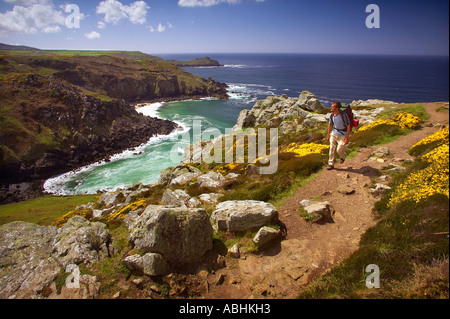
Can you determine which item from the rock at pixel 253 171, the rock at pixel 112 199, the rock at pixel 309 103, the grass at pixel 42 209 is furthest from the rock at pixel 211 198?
the rock at pixel 309 103

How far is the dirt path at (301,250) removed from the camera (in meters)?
6.89

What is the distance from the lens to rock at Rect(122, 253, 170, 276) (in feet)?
23.8

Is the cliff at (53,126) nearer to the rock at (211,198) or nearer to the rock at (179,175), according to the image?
the rock at (179,175)

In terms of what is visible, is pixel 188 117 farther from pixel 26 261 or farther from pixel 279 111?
pixel 26 261

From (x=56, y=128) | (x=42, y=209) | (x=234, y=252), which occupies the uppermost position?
(x=56, y=128)

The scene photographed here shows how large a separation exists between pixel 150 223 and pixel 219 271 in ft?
10.1

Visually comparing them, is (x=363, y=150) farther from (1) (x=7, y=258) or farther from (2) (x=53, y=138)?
(2) (x=53, y=138)

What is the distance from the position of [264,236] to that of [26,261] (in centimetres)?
1120

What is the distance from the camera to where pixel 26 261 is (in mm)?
10047

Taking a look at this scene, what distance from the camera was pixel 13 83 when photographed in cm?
6919

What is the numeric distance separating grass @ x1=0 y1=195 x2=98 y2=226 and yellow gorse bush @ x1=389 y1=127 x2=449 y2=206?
33.0m

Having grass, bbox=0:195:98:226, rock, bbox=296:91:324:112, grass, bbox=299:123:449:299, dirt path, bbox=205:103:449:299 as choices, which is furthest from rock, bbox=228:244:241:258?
rock, bbox=296:91:324:112

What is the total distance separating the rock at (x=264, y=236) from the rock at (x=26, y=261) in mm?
8061

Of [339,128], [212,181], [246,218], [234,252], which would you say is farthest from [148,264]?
[212,181]
